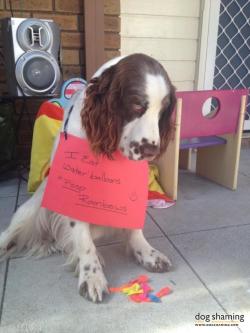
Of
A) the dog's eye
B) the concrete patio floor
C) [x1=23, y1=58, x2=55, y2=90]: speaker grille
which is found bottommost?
the concrete patio floor

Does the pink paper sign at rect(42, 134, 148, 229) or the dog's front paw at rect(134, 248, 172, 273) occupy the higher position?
the pink paper sign at rect(42, 134, 148, 229)

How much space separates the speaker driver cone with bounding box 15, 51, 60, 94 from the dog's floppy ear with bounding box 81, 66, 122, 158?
4.39ft

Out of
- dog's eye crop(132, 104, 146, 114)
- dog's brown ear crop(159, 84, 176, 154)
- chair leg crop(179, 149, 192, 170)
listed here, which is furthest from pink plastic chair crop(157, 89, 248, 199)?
dog's eye crop(132, 104, 146, 114)

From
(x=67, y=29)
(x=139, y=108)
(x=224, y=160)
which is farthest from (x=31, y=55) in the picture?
(x=224, y=160)

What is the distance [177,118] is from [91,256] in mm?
1135

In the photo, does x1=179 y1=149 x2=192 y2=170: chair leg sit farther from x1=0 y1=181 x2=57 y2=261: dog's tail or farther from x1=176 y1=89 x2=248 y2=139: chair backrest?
x1=0 y1=181 x2=57 y2=261: dog's tail

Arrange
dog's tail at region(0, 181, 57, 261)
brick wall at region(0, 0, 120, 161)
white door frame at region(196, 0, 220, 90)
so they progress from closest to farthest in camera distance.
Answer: dog's tail at region(0, 181, 57, 261) < brick wall at region(0, 0, 120, 161) < white door frame at region(196, 0, 220, 90)

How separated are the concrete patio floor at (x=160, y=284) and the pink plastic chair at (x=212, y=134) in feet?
1.31

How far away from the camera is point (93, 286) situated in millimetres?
1425

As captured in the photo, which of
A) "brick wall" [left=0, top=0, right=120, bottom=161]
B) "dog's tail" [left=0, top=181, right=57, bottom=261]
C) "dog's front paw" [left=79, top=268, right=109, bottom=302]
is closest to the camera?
"dog's front paw" [left=79, top=268, right=109, bottom=302]

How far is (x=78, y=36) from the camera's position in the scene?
3178mm

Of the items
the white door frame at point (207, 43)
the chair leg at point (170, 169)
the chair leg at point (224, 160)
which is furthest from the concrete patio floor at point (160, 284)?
the white door frame at point (207, 43)

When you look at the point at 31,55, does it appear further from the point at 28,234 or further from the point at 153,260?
the point at 153,260

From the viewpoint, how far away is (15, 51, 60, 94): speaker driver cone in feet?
8.42
